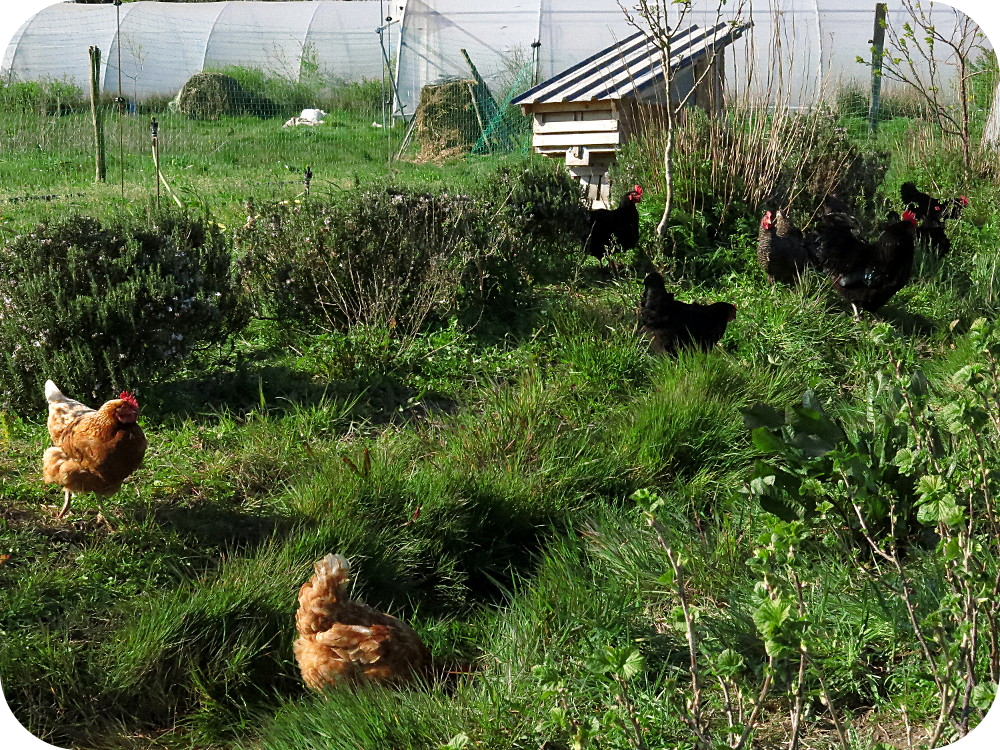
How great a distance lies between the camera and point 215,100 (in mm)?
16719

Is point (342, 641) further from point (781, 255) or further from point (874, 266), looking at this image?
point (781, 255)

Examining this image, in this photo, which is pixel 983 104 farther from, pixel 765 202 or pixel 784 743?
pixel 784 743

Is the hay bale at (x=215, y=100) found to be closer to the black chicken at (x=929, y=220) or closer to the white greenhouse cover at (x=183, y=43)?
the white greenhouse cover at (x=183, y=43)

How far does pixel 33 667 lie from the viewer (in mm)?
3264

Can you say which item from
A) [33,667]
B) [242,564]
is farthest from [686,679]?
[33,667]

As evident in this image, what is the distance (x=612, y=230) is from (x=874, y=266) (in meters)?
2.17

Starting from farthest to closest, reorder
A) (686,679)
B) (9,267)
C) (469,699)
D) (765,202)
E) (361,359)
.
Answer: (765,202) → (361,359) → (9,267) → (686,679) → (469,699)

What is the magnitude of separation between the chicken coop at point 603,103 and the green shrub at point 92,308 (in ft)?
18.5

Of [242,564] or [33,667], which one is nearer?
[33,667]

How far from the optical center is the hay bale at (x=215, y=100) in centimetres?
1658

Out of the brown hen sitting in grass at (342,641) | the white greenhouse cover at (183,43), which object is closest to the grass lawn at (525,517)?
the brown hen sitting in grass at (342,641)

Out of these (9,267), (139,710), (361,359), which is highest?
(9,267)

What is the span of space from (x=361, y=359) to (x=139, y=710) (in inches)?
109

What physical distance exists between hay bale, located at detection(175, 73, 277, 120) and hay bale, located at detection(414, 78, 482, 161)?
3.13 metres
